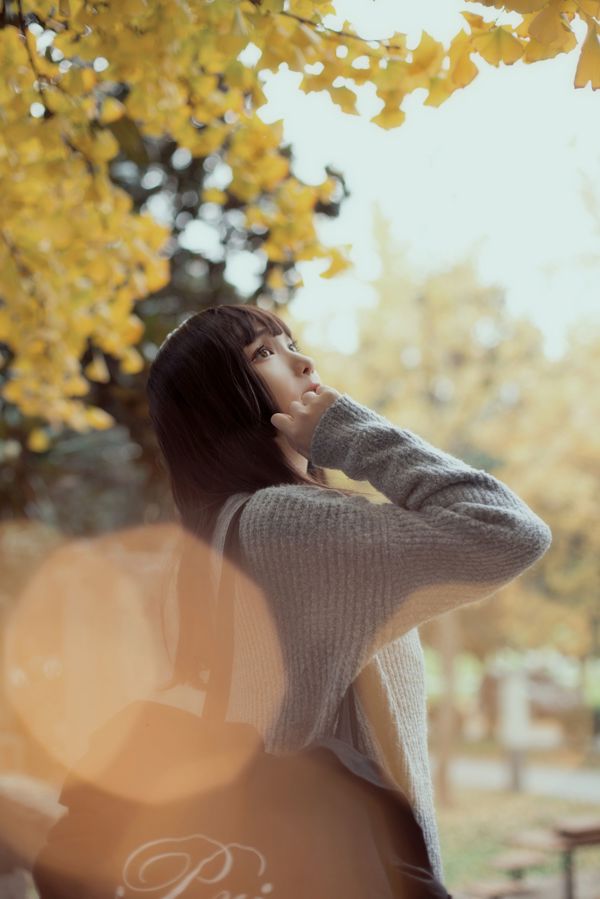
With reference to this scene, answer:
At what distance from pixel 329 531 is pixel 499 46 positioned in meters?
1.09

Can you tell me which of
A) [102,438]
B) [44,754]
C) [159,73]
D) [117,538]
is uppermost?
[159,73]

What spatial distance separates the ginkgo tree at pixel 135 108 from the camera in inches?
92.4

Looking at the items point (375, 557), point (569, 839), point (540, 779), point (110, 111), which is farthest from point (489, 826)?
point (375, 557)

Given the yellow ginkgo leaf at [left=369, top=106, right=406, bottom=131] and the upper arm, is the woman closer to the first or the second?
the upper arm

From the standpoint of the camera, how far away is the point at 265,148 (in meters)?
3.58

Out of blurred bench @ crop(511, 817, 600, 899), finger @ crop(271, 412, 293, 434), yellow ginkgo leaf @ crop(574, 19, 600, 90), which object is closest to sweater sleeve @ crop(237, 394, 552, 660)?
finger @ crop(271, 412, 293, 434)

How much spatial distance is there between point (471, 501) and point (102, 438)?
7.24m

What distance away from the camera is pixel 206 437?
1.93 metres

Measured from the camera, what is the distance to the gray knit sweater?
1.60 meters

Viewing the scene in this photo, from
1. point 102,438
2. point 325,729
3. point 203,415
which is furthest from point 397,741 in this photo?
point 102,438

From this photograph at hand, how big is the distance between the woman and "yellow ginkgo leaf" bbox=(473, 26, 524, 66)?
2.43 ft

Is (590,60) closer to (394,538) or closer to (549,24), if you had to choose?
(549,24)

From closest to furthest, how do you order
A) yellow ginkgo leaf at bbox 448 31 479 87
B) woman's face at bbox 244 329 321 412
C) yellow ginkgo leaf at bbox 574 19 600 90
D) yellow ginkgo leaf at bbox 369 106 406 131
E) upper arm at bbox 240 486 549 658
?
1. upper arm at bbox 240 486 549 658
2. yellow ginkgo leaf at bbox 574 19 600 90
3. woman's face at bbox 244 329 321 412
4. yellow ginkgo leaf at bbox 448 31 479 87
5. yellow ginkgo leaf at bbox 369 106 406 131

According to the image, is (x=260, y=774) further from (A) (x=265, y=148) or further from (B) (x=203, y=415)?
(A) (x=265, y=148)
